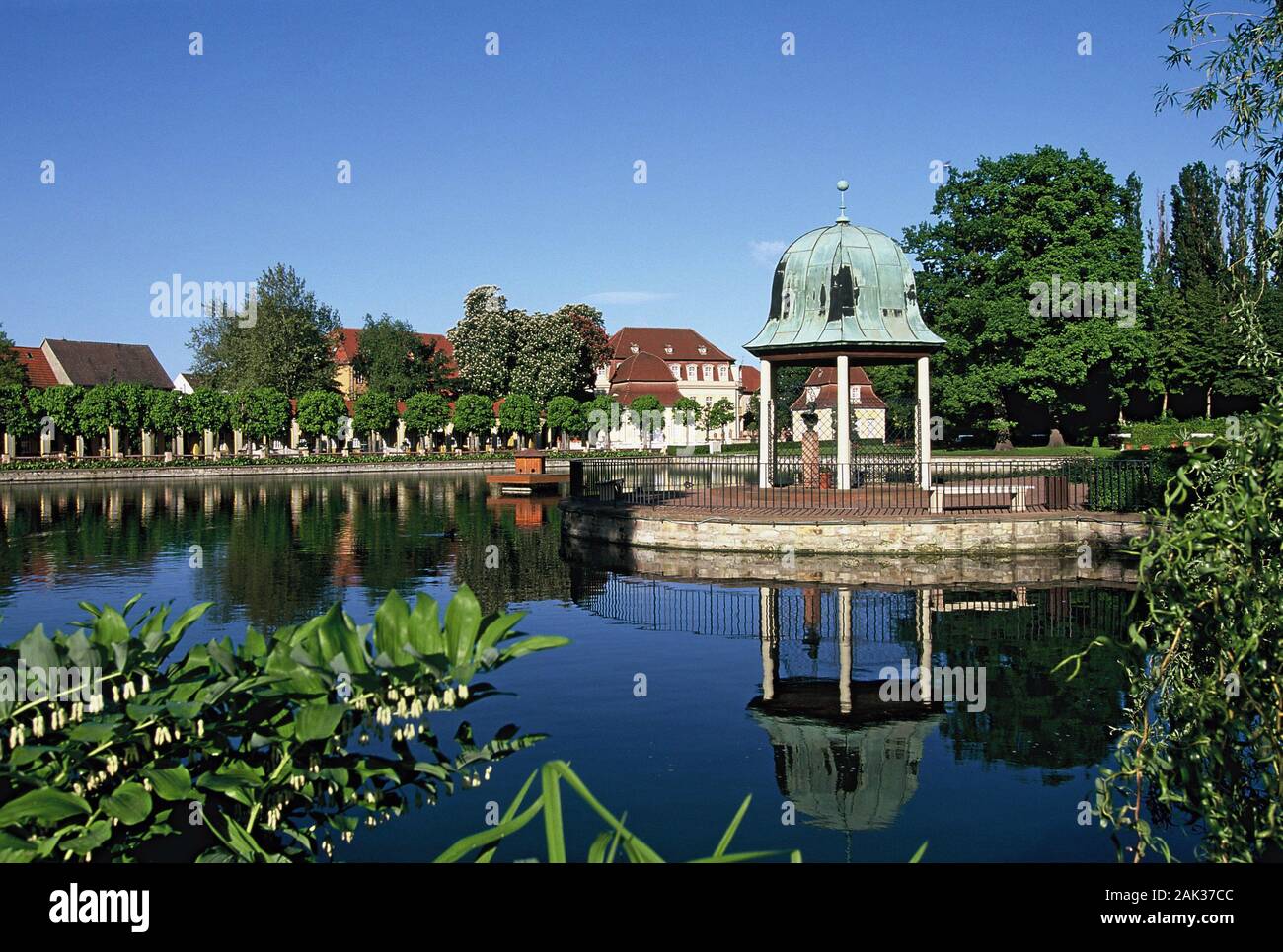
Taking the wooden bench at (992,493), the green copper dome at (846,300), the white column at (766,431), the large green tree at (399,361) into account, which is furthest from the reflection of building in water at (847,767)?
the large green tree at (399,361)

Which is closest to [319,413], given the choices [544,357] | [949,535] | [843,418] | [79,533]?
[544,357]

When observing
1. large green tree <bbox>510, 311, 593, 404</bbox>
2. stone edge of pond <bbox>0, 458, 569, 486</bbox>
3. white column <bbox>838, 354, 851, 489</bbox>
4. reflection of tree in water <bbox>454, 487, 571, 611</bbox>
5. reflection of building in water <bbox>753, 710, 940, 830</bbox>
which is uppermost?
large green tree <bbox>510, 311, 593, 404</bbox>

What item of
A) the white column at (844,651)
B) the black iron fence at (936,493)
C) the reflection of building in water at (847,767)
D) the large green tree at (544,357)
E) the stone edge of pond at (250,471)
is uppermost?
the large green tree at (544,357)

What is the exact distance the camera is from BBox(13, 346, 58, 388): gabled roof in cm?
8944

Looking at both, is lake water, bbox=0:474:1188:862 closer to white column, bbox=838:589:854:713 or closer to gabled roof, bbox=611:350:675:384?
white column, bbox=838:589:854:713

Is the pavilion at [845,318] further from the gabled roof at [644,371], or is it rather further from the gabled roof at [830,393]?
the gabled roof at [644,371]

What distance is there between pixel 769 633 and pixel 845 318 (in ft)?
48.7

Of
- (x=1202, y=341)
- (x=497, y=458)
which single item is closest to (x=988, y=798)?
(x=1202, y=341)

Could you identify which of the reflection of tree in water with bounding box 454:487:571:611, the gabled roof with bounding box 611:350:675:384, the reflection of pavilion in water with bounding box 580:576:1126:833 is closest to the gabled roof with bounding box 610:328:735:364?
the gabled roof with bounding box 611:350:675:384

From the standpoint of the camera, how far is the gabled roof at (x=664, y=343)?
356ft

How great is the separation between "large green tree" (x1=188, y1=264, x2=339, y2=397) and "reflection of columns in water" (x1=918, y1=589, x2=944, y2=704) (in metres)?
70.5

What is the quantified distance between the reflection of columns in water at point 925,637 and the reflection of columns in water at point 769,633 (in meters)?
1.84

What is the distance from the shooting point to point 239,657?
3.53 metres

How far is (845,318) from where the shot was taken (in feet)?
95.8
